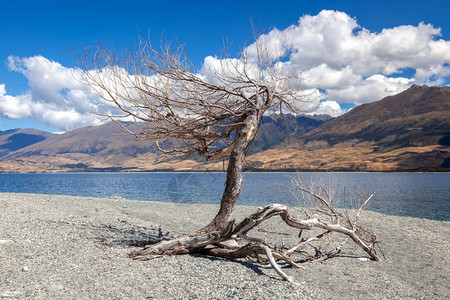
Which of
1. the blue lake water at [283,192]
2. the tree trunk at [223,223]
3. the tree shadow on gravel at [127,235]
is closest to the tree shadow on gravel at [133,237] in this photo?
the tree shadow on gravel at [127,235]

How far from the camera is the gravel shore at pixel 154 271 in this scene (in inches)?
264

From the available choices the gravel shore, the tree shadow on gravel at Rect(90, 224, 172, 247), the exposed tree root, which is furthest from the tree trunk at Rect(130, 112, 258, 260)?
the tree shadow on gravel at Rect(90, 224, 172, 247)

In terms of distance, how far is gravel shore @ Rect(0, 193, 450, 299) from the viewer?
6.70 meters

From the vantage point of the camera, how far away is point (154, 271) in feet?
26.2

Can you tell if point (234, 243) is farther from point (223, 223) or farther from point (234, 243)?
point (223, 223)

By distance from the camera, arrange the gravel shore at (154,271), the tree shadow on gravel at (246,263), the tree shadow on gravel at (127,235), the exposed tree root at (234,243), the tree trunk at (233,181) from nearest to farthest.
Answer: the gravel shore at (154,271) < the tree shadow on gravel at (246,263) < the exposed tree root at (234,243) < the tree trunk at (233,181) < the tree shadow on gravel at (127,235)

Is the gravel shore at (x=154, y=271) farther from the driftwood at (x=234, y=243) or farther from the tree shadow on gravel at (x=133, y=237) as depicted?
the driftwood at (x=234, y=243)

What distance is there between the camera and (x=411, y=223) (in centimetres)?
2130

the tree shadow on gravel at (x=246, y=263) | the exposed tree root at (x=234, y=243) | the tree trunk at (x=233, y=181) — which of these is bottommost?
the tree shadow on gravel at (x=246, y=263)

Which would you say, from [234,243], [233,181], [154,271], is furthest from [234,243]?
[154,271]

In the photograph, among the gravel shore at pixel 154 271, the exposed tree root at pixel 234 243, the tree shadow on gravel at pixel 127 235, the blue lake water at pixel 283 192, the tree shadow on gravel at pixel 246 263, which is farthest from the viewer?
the blue lake water at pixel 283 192

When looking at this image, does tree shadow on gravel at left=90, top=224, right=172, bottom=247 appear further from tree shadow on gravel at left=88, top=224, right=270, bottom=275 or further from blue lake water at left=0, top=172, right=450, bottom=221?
blue lake water at left=0, top=172, right=450, bottom=221

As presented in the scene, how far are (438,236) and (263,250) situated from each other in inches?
555

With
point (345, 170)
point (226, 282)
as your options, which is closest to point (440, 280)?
point (226, 282)
